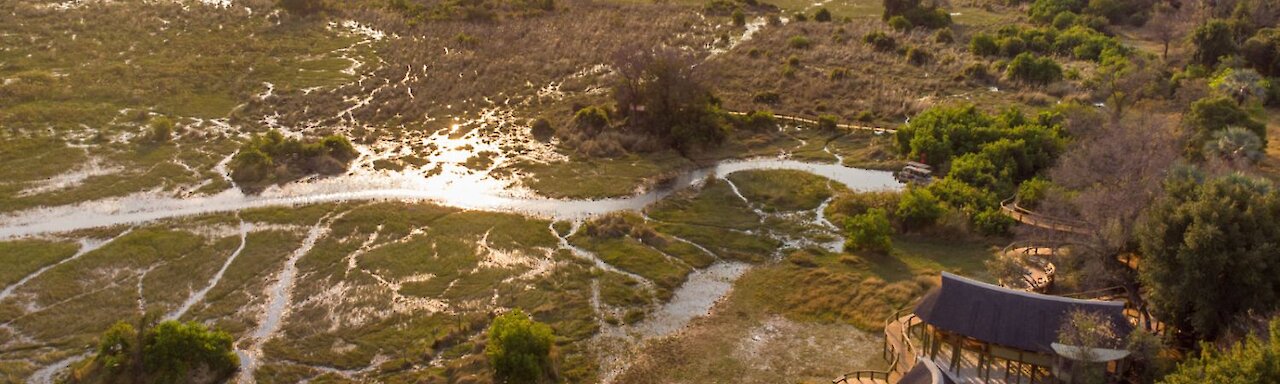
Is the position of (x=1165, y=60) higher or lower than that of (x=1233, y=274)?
Result: lower

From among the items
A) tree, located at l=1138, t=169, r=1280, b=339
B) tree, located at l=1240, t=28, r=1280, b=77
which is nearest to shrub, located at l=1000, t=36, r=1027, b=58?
Result: tree, located at l=1240, t=28, r=1280, b=77

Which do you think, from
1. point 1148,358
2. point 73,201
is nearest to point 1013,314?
point 1148,358

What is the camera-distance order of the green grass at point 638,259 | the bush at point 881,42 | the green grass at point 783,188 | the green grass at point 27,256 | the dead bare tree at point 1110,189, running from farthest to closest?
the bush at point 881,42
the green grass at point 783,188
the green grass at point 638,259
the green grass at point 27,256
the dead bare tree at point 1110,189

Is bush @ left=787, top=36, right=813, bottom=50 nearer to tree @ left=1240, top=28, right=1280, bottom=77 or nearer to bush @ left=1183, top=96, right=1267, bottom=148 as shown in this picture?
tree @ left=1240, top=28, right=1280, bottom=77

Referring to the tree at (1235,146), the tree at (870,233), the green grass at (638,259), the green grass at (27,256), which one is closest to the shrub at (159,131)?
the green grass at (27,256)

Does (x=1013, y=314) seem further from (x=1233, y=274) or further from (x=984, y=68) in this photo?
(x=984, y=68)

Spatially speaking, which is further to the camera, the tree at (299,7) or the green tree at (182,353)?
the tree at (299,7)

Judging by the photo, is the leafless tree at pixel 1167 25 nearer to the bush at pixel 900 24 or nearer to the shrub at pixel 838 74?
the bush at pixel 900 24

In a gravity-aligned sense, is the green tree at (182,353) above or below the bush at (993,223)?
above
